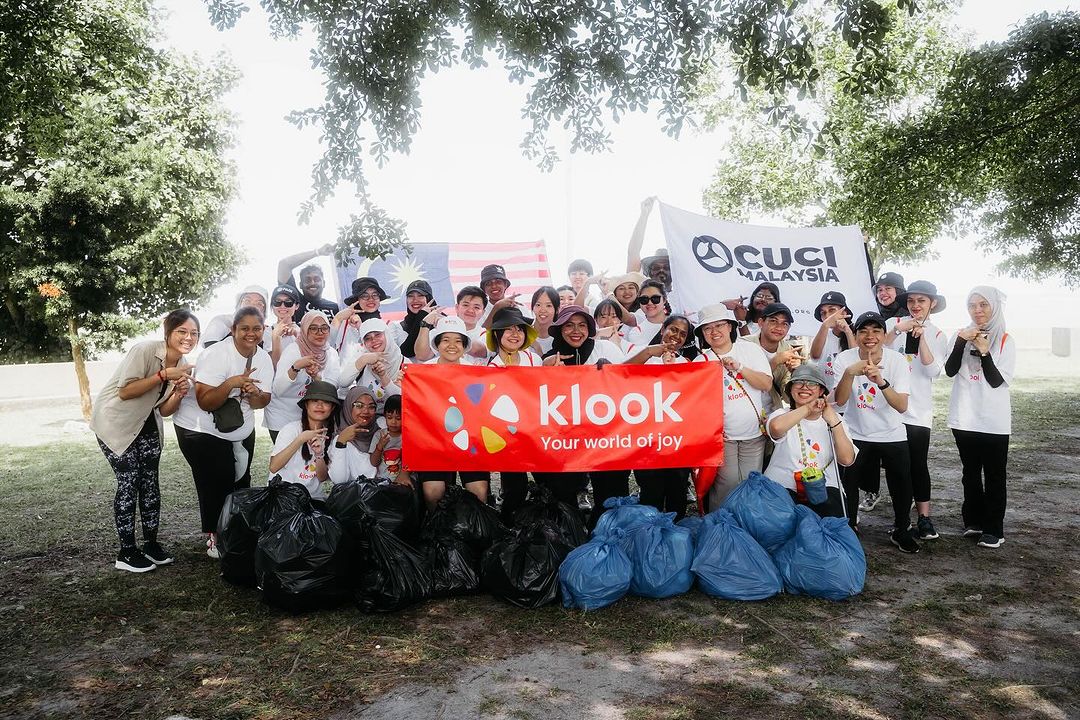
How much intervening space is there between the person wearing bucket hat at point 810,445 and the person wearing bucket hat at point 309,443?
2994 millimetres

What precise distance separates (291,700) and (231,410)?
237 cm

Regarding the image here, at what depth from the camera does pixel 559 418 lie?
5.12 m

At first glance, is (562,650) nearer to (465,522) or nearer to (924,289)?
(465,522)

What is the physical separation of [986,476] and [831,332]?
1.57 meters

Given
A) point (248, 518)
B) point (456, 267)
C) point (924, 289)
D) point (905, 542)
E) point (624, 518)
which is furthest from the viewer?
point (456, 267)

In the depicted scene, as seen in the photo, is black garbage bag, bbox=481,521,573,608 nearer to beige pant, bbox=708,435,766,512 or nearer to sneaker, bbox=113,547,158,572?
beige pant, bbox=708,435,766,512

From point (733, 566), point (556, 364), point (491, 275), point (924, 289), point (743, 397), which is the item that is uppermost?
point (491, 275)

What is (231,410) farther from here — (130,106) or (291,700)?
(130,106)

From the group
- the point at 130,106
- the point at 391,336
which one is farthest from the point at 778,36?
the point at 130,106

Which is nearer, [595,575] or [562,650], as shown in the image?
[562,650]

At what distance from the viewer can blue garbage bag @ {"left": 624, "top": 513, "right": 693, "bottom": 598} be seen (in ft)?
14.5

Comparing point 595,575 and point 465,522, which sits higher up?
point 465,522

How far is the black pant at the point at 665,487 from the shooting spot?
5.30 metres

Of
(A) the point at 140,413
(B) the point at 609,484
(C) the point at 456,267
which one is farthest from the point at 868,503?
(A) the point at 140,413
